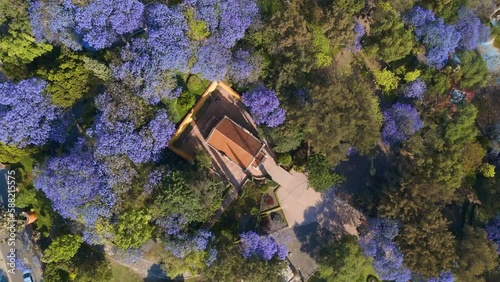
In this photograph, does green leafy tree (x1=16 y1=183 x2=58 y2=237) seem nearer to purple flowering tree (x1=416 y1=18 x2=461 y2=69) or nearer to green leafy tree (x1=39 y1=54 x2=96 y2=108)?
green leafy tree (x1=39 y1=54 x2=96 y2=108)

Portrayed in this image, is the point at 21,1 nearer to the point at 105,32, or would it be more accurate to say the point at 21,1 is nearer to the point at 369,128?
the point at 105,32

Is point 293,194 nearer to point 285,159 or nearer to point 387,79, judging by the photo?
point 285,159

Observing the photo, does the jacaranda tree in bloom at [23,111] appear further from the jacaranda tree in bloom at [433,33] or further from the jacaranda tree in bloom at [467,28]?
the jacaranda tree in bloom at [467,28]

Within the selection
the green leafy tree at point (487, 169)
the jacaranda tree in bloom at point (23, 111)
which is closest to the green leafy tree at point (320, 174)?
the green leafy tree at point (487, 169)

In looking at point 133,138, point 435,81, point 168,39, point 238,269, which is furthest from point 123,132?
point 435,81

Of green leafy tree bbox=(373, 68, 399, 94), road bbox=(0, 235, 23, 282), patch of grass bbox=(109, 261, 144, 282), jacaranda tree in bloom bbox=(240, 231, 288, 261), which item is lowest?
road bbox=(0, 235, 23, 282)

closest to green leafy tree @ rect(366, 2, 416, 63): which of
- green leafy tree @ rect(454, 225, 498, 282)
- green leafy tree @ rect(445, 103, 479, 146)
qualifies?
green leafy tree @ rect(445, 103, 479, 146)
